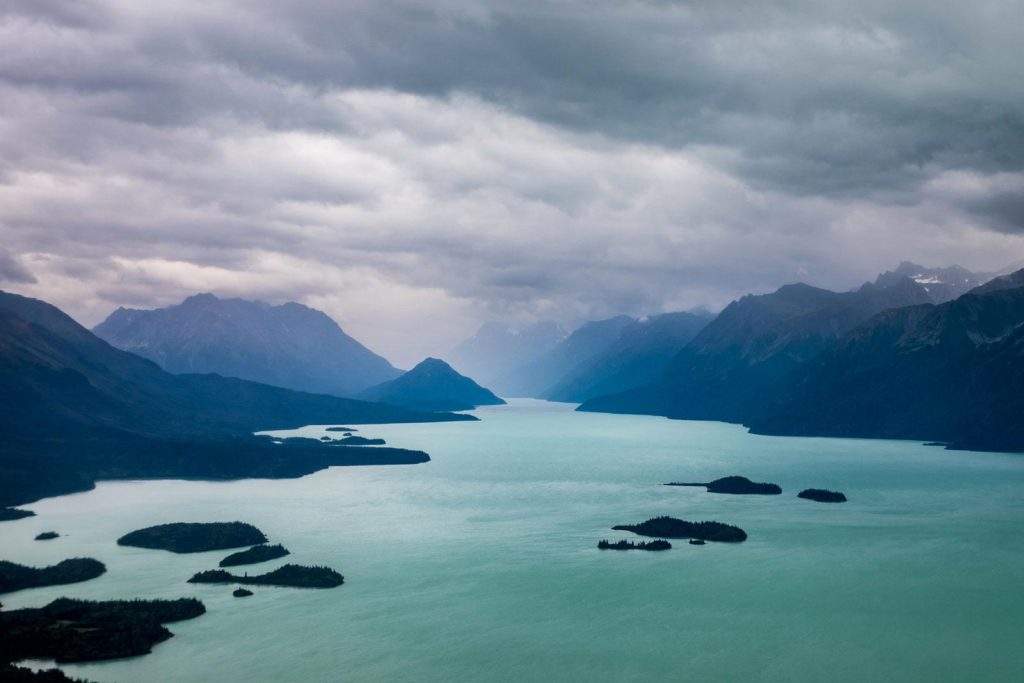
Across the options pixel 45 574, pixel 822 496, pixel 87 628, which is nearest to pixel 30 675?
pixel 87 628

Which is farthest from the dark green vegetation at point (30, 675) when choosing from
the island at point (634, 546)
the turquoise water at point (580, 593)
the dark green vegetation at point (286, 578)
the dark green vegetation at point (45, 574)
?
the island at point (634, 546)

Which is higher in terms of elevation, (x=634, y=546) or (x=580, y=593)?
(x=634, y=546)

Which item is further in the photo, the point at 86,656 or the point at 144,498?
the point at 144,498

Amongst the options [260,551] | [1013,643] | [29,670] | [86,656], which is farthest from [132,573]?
[1013,643]

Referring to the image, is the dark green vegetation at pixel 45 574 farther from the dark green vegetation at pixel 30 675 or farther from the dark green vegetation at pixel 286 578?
the dark green vegetation at pixel 30 675

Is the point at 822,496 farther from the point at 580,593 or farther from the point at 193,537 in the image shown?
the point at 193,537

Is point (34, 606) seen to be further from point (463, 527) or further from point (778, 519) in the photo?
point (778, 519)
